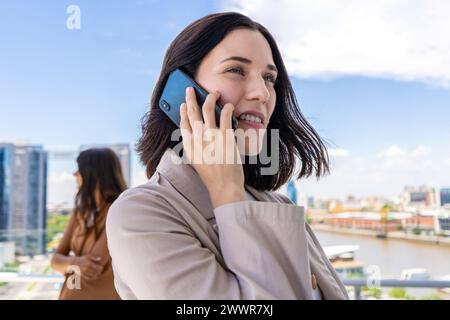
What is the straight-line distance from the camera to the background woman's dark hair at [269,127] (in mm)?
591

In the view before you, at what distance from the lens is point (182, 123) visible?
0.53 metres

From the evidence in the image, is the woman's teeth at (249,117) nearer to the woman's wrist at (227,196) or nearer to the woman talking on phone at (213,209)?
the woman talking on phone at (213,209)

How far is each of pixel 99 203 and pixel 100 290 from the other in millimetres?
301

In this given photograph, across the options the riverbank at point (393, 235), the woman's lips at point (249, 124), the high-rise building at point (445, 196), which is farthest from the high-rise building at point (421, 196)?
the woman's lips at point (249, 124)

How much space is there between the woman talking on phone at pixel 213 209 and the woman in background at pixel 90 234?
2.38 ft

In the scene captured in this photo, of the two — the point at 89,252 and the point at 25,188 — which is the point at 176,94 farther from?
the point at 25,188

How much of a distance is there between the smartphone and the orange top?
2.64ft

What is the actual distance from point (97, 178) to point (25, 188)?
2.74 metres

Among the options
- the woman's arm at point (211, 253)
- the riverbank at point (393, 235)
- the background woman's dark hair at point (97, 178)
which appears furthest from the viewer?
the riverbank at point (393, 235)

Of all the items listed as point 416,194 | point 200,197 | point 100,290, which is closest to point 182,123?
point 200,197

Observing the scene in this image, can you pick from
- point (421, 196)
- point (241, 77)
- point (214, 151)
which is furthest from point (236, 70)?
point (421, 196)

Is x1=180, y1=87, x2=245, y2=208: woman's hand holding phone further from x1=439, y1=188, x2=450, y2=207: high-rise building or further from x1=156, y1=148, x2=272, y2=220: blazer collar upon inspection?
x1=439, y1=188, x2=450, y2=207: high-rise building

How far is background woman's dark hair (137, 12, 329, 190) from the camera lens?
1.94 ft
